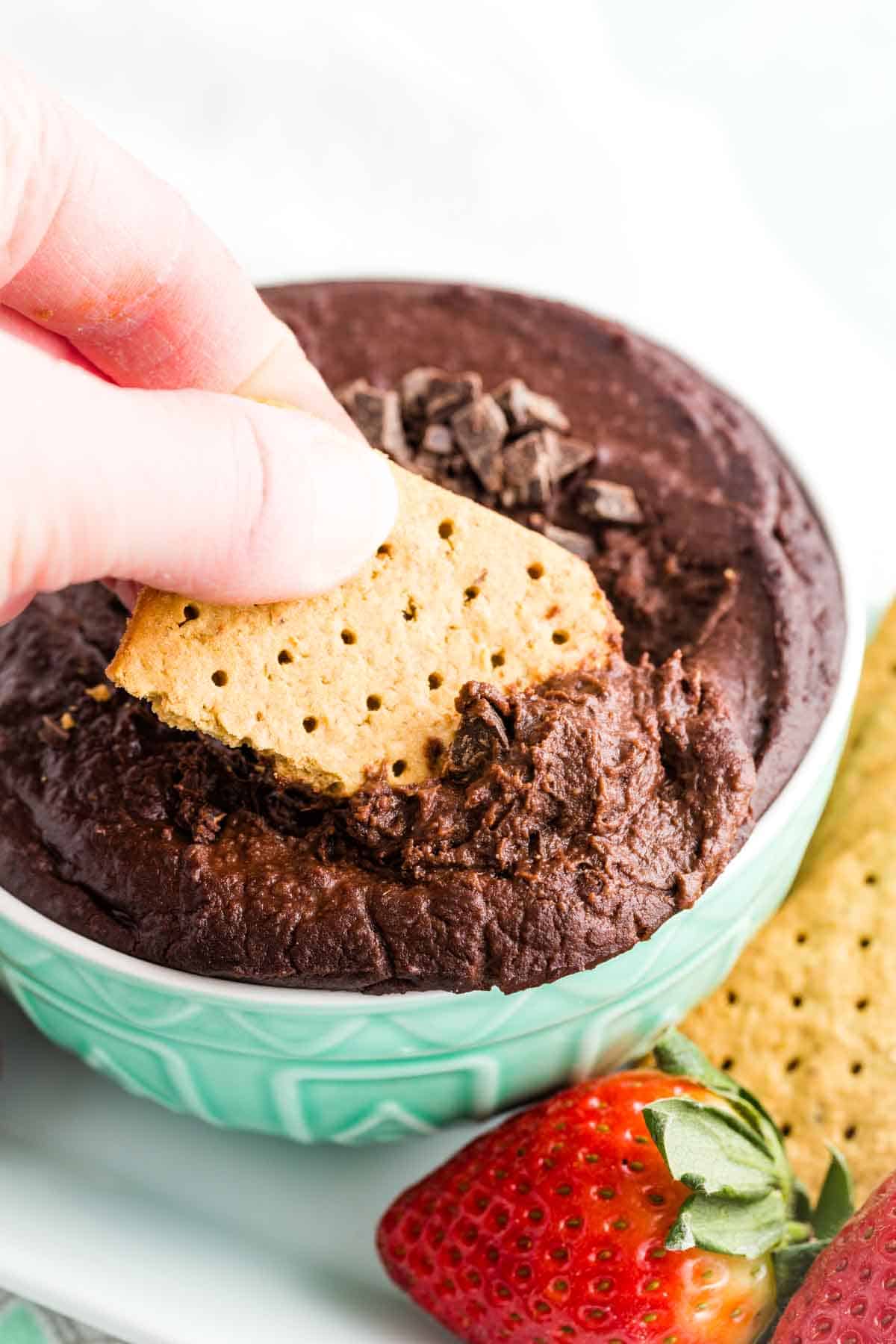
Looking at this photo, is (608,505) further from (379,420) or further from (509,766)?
(509,766)

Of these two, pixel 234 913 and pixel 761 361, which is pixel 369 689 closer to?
pixel 234 913

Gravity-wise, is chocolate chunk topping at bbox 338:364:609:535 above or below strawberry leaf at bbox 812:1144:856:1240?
above

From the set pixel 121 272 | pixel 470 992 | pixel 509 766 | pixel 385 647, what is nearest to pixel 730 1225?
pixel 470 992

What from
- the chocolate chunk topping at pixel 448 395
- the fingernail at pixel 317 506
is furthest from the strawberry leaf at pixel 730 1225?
the chocolate chunk topping at pixel 448 395

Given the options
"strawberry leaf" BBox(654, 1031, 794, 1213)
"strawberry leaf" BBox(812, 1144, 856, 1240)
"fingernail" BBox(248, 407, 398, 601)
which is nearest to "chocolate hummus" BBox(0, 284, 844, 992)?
"fingernail" BBox(248, 407, 398, 601)

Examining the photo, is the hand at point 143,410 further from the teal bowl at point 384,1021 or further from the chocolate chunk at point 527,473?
the teal bowl at point 384,1021

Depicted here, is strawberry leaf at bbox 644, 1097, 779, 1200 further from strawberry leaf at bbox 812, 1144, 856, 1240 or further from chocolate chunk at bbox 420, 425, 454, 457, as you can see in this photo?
chocolate chunk at bbox 420, 425, 454, 457
